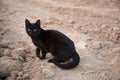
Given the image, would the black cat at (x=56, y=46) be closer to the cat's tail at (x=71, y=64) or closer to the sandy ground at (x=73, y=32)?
the cat's tail at (x=71, y=64)

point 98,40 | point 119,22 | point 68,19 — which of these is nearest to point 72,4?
point 68,19

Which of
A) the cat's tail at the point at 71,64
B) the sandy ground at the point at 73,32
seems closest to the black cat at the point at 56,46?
the cat's tail at the point at 71,64

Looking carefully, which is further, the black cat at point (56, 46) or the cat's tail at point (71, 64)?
the black cat at point (56, 46)

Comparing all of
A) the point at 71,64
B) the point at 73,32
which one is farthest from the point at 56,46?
the point at 73,32

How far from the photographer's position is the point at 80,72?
543cm

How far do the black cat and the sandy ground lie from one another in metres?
0.15

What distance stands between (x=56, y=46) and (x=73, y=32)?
1.84 meters

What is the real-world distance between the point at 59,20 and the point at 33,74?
3.07 metres

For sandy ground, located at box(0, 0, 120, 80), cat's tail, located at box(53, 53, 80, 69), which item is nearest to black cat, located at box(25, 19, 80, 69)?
cat's tail, located at box(53, 53, 80, 69)

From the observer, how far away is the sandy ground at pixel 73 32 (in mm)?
5375

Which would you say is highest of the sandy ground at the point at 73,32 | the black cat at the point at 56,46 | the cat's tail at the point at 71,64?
the black cat at the point at 56,46

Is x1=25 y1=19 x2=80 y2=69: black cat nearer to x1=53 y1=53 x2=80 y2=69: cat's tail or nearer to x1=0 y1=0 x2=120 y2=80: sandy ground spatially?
x1=53 y1=53 x2=80 y2=69: cat's tail

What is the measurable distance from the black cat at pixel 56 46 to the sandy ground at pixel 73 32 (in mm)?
155

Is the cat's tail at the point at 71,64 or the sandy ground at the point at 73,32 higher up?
the cat's tail at the point at 71,64
